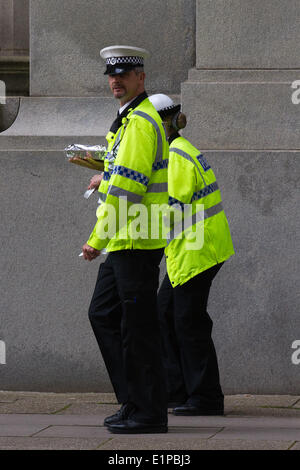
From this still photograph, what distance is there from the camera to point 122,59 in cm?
599

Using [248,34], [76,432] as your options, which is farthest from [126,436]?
[248,34]

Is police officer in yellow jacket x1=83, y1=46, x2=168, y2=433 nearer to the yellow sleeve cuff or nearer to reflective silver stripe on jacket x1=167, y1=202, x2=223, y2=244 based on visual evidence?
the yellow sleeve cuff

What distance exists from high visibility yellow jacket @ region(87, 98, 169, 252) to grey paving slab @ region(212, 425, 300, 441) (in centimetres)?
109

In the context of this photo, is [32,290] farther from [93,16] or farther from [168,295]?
[93,16]

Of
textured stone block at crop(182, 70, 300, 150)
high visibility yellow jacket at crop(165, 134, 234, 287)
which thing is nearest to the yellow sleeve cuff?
high visibility yellow jacket at crop(165, 134, 234, 287)

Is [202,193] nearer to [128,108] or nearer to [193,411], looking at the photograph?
[128,108]

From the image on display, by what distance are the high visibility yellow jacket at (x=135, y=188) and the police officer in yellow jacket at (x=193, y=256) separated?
2.26 feet

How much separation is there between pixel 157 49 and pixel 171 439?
11.2 feet

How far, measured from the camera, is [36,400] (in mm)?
7348

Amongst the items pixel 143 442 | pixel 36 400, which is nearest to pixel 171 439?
pixel 143 442

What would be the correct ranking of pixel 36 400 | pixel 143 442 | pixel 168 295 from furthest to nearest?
pixel 36 400
pixel 168 295
pixel 143 442

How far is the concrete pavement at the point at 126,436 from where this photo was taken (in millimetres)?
5516

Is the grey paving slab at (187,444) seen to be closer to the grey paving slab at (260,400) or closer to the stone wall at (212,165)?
the grey paving slab at (260,400)

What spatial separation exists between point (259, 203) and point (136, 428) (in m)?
2.25
